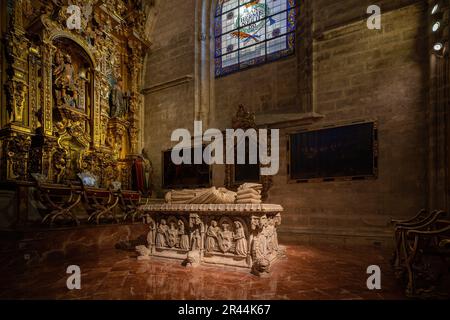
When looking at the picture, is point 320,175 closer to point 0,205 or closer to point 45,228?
point 45,228

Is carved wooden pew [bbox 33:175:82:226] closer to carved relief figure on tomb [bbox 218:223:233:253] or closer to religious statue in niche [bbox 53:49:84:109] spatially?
carved relief figure on tomb [bbox 218:223:233:253]

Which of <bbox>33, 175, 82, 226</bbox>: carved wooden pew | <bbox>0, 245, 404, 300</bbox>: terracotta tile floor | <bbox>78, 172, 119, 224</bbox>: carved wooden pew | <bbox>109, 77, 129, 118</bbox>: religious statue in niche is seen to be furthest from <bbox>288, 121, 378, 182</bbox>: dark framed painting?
<bbox>109, 77, 129, 118</bbox>: religious statue in niche

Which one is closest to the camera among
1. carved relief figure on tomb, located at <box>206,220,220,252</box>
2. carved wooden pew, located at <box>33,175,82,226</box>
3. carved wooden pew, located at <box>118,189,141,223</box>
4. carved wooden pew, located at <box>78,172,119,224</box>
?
carved relief figure on tomb, located at <box>206,220,220,252</box>

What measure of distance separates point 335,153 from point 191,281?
505 centimetres

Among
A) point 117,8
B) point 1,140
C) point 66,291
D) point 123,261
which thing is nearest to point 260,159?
point 123,261

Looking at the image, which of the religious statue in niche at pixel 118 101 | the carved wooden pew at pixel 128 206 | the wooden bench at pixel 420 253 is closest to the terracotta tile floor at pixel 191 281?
the wooden bench at pixel 420 253

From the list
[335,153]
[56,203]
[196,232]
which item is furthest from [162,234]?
[335,153]

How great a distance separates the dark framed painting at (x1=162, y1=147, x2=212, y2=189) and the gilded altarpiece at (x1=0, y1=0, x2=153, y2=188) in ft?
4.28

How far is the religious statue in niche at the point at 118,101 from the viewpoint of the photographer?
10167 mm

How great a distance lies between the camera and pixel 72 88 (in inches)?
339

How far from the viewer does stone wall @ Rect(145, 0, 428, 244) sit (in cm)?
610

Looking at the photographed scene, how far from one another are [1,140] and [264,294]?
7.35m

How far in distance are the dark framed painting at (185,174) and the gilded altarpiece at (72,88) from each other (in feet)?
4.28

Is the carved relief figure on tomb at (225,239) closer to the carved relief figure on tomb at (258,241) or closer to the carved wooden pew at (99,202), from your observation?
the carved relief figure on tomb at (258,241)
